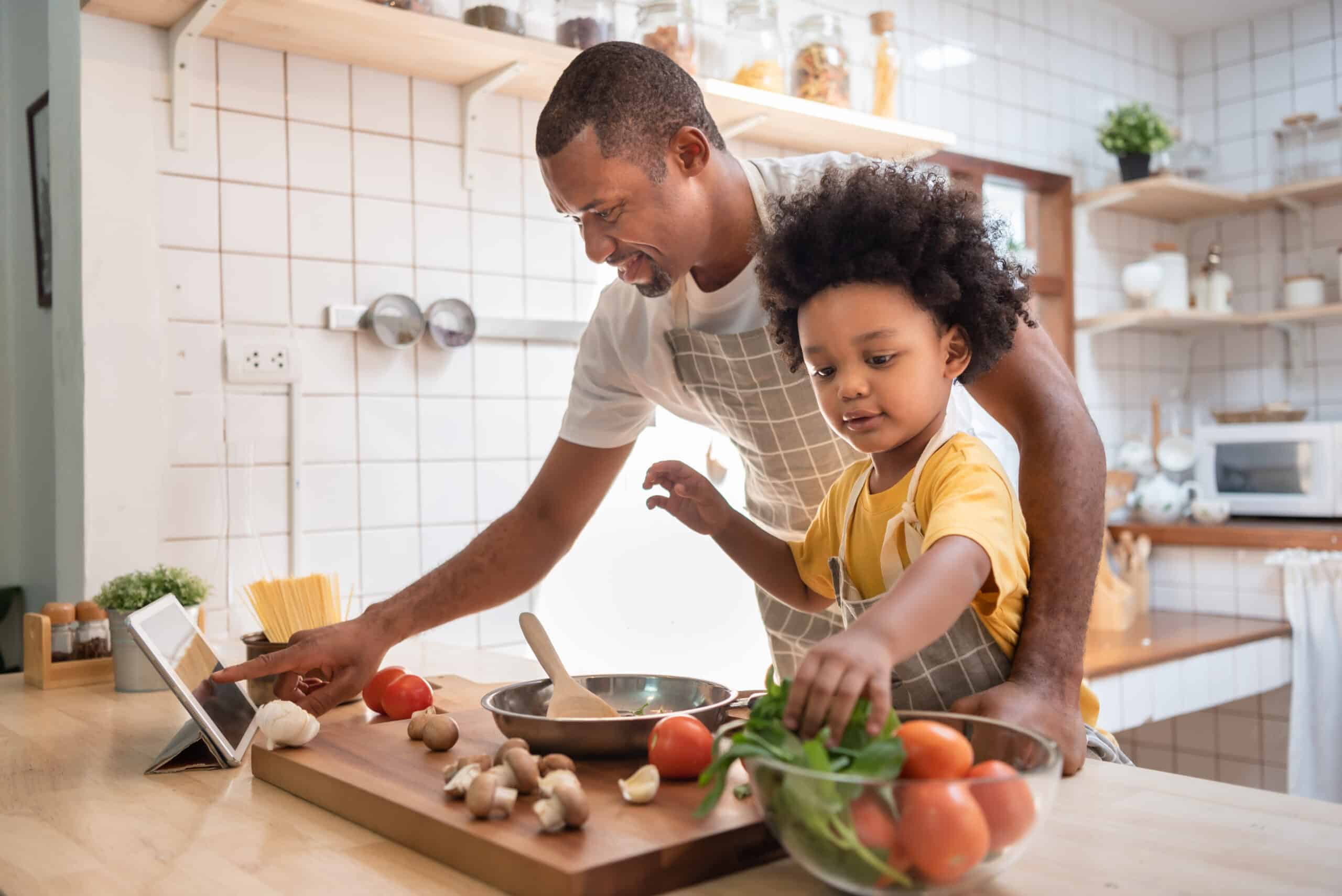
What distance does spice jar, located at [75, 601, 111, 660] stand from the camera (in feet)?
4.98

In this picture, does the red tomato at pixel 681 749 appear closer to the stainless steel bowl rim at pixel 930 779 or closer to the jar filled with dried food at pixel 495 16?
the stainless steel bowl rim at pixel 930 779

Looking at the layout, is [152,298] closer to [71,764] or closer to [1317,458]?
[71,764]

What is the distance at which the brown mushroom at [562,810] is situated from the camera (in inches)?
27.5

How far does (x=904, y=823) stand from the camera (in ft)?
1.79

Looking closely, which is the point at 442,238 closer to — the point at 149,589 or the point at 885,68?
the point at 149,589

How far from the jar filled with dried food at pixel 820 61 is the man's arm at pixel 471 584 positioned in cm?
133

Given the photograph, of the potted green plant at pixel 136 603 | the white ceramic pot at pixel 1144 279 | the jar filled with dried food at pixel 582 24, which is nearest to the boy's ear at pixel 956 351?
the potted green plant at pixel 136 603

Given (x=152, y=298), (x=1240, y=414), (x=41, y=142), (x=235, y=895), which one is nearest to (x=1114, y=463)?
(x=1240, y=414)

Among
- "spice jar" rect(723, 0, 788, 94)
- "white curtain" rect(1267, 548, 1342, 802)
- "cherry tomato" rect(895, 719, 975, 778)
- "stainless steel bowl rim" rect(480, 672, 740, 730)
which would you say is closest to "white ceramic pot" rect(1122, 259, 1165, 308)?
"white curtain" rect(1267, 548, 1342, 802)

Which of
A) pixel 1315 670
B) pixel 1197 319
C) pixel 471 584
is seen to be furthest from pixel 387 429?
pixel 1197 319

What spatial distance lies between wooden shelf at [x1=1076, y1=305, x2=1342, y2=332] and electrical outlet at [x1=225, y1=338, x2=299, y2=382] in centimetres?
251

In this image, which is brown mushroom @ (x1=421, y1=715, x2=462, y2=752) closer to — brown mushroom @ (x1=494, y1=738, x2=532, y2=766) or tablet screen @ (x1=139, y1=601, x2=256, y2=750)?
brown mushroom @ (x1=494, y1=738, x2=532, y2=766)

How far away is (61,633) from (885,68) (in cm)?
216

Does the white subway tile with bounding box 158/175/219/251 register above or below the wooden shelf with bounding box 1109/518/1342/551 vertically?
above
